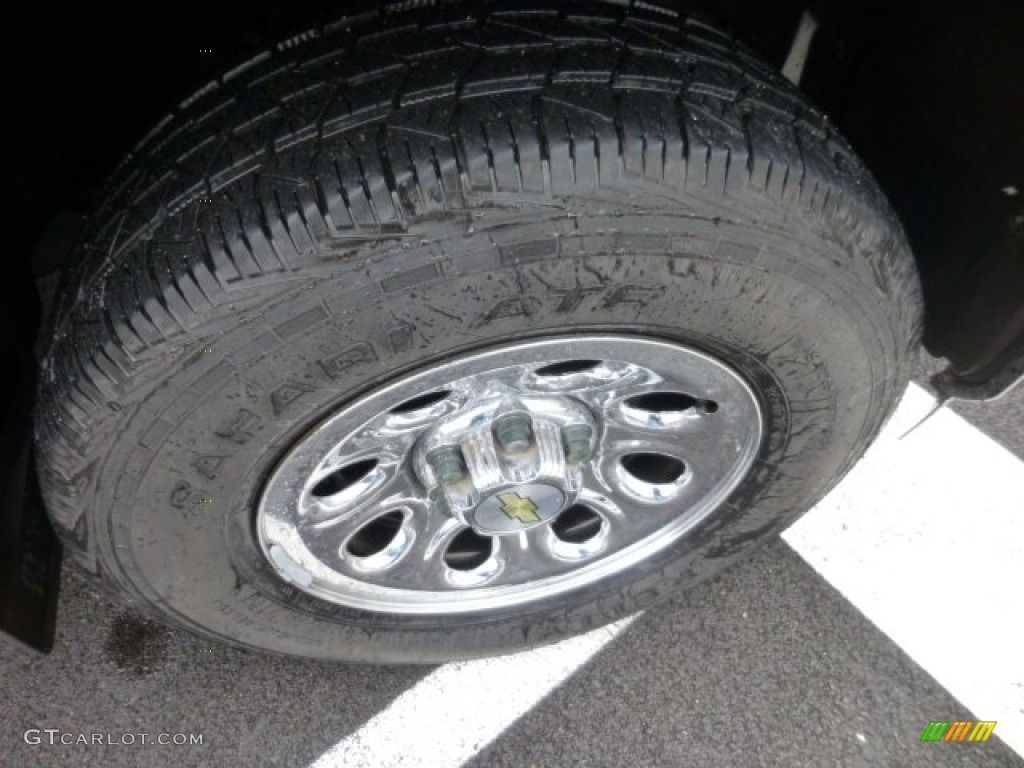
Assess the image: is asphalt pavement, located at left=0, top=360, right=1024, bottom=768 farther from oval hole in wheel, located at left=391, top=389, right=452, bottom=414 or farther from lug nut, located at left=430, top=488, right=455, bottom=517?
oval hole in wheel, located at left=391, top=389, right=452, bottom=414

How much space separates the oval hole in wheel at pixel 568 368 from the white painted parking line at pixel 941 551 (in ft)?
3.15

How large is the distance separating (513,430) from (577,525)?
476 millimetres

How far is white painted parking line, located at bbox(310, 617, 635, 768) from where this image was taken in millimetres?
1972

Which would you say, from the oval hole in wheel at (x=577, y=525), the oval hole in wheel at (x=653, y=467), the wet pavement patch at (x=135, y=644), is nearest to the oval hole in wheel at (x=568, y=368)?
the oval hole in wheel at (x=653, y=467)

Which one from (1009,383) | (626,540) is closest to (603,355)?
(626,540)

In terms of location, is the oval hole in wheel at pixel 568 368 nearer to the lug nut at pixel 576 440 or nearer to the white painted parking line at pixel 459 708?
the lug nut at pixel 576 440

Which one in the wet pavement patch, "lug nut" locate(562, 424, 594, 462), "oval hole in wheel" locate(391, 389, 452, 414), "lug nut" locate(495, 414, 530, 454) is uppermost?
"oval hole in wheel" locate(391, 389, 452, 414)

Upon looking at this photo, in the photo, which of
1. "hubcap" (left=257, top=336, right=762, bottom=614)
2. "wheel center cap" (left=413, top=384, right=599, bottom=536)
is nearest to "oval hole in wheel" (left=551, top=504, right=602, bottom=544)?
"hubcap" (left=257, top=336, right=762, bottom=614)

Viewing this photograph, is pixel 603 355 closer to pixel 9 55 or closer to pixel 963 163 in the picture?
pixel 963 163

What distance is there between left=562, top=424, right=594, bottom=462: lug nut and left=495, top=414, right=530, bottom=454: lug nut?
0.08m

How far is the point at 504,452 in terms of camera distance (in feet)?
5.36

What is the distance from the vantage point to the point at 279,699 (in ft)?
6.71

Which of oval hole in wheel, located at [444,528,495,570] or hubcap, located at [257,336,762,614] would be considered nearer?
hubcap, located at [257,336,762,614]

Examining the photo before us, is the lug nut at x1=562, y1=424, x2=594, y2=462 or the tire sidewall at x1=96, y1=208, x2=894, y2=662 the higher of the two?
the tire sidewall at x1=96, y1=208, x2=894, y2=662
